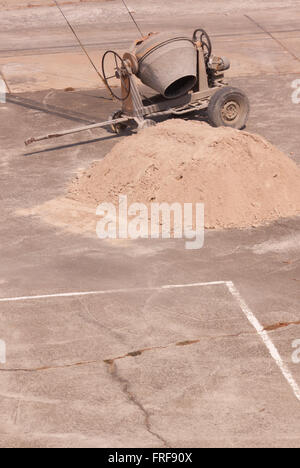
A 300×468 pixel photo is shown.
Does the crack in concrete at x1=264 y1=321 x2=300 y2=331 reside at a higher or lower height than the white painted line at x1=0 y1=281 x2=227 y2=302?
lower

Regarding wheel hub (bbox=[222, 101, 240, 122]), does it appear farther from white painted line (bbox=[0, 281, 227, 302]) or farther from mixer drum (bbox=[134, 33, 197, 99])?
white painted line (bbox=[0, 281, 227, 302])

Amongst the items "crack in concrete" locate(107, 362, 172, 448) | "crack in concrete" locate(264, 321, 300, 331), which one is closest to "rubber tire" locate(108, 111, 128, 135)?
"crack in concrete" locate(264, 321, 300, 331)

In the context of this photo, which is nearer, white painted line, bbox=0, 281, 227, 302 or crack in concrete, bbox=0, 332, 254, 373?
crack in concrete, bbox=0, 332, 254, 373

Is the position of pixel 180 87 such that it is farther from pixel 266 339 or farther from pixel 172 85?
pixel 266 339

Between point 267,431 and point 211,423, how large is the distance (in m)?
0.65

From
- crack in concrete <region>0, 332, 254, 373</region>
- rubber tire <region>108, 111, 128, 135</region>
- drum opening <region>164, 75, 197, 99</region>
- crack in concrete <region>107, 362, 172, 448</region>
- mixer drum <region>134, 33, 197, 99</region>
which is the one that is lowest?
crack in concrete <region>107, 362, 172, 448</region>

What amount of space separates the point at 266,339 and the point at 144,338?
5.52ft

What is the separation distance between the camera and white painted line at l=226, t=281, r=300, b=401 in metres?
9.48

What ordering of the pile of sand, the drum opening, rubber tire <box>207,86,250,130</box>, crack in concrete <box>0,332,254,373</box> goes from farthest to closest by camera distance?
the drum opening < rubber tire <box>207,86,250,130</box> < the pile of sand < crack in concrete <box>0,332,254,373</box>

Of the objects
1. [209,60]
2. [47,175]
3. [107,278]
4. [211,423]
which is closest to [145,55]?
[209,60]

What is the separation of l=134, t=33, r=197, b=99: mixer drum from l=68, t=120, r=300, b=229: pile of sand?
8.17 ft

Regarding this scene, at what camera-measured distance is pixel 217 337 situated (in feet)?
34.3

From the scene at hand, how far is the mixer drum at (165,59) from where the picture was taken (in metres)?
17.4

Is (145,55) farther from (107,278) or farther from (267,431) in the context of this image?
(267,431)
